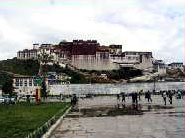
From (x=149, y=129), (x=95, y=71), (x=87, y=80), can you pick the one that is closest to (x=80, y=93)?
(x=87, y=80)

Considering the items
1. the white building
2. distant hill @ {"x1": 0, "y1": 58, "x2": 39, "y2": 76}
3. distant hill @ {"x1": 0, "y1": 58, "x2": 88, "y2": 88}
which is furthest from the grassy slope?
distant hill @ {"x1": 0, "y1": 58, "x2": 39, "y2": 76}

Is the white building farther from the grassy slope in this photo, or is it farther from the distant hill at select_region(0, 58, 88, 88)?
the grassy slope

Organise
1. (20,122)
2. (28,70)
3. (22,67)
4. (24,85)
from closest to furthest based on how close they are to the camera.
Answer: (20,122) < (24,85) < (28,70) < (22,67)

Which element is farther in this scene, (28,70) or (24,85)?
(28,70)

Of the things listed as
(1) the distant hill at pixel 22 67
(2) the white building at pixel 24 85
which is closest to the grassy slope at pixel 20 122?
(2) the white building at pixel 24 85

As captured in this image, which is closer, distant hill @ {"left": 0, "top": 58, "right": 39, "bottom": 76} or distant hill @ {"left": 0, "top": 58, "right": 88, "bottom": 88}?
distant hill @ {"left": 0, "top": 58, "right": 88, "bottom": 88}

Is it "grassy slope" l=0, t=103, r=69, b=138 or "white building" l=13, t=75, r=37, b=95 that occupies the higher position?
"white building" l=13, t=75, r=37, b=95

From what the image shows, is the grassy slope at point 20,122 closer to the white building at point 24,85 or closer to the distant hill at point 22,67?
the white building at point 24,85

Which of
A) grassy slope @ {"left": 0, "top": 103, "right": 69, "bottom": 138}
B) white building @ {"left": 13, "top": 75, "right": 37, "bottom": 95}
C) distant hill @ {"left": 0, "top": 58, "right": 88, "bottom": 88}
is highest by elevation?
distant hill @ {"left": 0, "top": 58, "right": 88, "bottom": 88}

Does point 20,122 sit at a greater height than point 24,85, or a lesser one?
lesser

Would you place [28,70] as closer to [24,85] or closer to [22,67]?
[22,67]

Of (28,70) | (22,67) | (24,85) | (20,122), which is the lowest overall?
(20,122)

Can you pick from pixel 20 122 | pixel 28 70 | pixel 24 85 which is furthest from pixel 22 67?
pixel 20 122

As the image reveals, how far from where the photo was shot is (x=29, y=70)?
18925 centimetres
